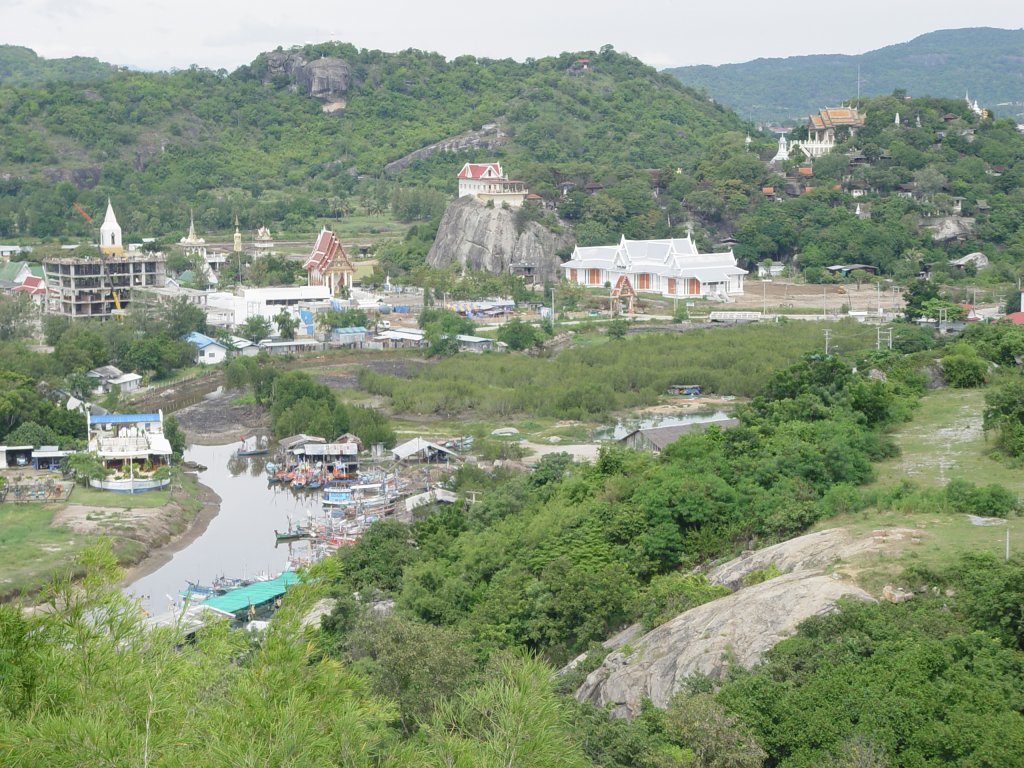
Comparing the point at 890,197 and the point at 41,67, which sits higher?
the point at 41,67

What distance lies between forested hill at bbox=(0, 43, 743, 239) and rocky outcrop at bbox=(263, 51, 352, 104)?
0.32 ft

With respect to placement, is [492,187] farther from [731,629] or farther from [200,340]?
[731,629]

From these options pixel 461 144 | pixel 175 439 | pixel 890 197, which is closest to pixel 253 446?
pixel 175 439

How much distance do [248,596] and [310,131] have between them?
6814 centimetres

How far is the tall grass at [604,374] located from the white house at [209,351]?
22.6ft

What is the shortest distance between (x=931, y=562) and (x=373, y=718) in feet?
23.2

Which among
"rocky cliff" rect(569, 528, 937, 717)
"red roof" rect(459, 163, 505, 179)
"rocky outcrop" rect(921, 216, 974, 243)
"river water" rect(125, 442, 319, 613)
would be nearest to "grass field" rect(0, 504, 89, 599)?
"river water" rect(125, 442, 319, 613)

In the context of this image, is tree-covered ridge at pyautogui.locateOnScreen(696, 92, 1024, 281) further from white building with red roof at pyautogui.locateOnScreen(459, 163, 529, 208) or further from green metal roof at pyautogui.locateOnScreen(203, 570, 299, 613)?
green metal roof at pyautogui.locateOnScreen(203, 570, 299, 613)

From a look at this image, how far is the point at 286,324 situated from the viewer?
159 feet

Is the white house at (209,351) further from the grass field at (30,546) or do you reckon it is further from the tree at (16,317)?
the grass field at (30,546)

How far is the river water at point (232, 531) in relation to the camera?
83.5 feet

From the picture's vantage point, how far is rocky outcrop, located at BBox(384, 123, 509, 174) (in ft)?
270

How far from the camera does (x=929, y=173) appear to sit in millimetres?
61875

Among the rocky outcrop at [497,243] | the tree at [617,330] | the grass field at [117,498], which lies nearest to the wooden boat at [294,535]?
the grass field at [117,498]
